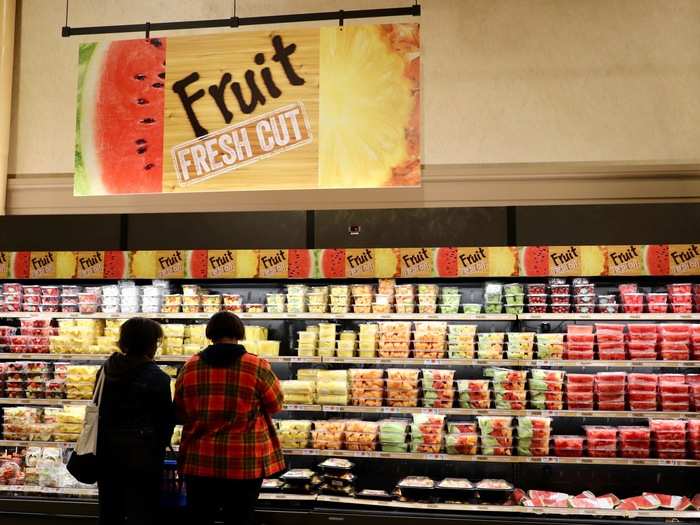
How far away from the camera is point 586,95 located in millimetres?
5539

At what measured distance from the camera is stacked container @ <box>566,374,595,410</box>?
439 cm

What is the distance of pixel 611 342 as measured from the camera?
4438mm

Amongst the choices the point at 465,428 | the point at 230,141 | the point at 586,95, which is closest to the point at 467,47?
the point at 586,95

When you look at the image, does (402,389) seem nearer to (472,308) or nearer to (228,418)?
(472,308)

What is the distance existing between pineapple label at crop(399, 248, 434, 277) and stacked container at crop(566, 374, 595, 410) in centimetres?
119

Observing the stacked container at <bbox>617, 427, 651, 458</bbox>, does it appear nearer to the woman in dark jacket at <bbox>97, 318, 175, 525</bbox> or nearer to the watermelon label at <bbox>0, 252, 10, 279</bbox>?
the woman in dark jacket at <bbox>97, 318, 175, 525</bbox>

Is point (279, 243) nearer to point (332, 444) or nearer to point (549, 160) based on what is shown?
point (332, 444)

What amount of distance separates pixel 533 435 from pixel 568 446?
9.6 inches

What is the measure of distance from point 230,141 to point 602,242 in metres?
3.03

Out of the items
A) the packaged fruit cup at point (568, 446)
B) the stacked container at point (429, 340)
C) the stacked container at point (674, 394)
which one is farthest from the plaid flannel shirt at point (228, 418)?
the stacked container at point (674, 394)

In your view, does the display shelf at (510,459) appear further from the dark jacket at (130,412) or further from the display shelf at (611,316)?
the dark jacket at (130,412)

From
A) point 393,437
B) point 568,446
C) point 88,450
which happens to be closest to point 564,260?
point 568,446

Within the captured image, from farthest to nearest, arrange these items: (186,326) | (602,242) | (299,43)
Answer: (299,43) → (186,326) → (602,242)

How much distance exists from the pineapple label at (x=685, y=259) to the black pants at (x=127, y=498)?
11.2 feet
